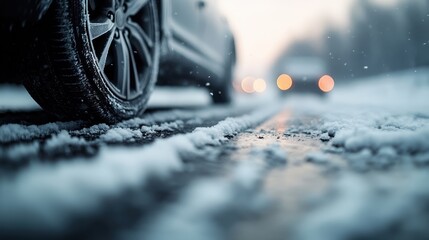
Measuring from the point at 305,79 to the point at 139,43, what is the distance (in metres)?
10.3

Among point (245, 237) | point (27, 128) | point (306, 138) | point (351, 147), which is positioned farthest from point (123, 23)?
point (245, 237)

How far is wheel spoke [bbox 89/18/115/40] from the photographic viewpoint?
2.15 m

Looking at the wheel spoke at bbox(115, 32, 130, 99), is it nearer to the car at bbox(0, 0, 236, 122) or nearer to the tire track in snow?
the car at bbox(0, 0, 236, 122)

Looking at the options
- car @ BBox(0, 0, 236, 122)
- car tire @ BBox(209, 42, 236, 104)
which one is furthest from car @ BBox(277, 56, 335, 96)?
car @ BBox(0, 0, 236, 122)

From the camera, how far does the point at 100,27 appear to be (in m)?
2.23

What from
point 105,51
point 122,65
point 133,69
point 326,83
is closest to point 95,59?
point 105,51

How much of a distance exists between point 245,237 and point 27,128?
5.31 ft

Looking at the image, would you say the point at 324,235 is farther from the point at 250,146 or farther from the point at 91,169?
the point at 250,146

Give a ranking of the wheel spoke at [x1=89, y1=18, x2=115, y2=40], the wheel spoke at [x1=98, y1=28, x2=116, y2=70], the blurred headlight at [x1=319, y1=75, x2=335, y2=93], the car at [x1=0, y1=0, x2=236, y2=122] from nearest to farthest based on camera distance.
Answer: the car at [x1=0, y1=0, x2=236, y2=122]
the wheel spoke at [x1=89, y1=18, x2=115, y2=40]
the wheel spoke at [x1=98, y1=28, x2=116, y2=70]
the blurred headlight at [x1=319, y1=75, x2=335, y2=93]

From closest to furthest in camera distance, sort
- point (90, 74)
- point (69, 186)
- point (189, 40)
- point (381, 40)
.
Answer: point (69, 186) < point (90, 74) < point (189, 40) < point (381, 40)

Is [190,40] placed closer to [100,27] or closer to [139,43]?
[139,43]

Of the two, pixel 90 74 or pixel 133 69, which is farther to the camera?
pixel 133 69

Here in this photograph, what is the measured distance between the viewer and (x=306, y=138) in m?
2.25

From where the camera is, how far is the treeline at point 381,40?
58.1 feet
